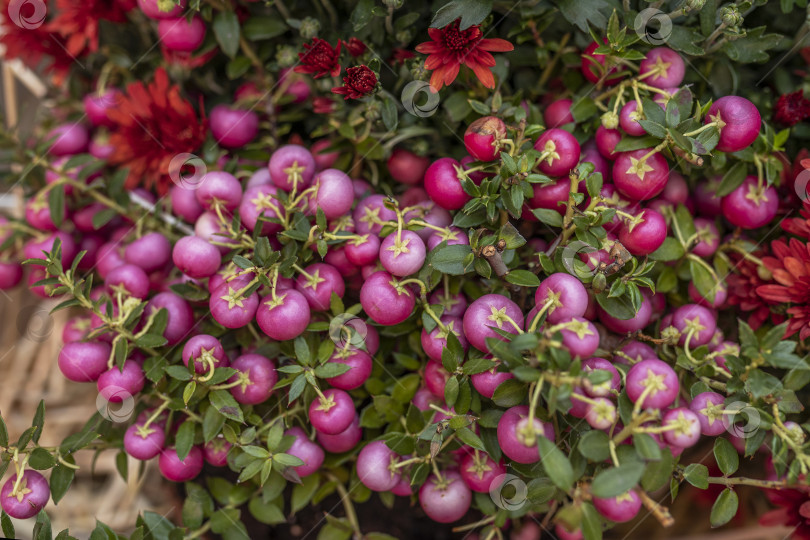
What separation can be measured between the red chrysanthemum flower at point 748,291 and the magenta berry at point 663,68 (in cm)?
26

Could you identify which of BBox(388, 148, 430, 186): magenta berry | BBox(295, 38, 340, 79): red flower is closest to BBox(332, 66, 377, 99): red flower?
BBox(295, 38, 340, 79): red flower

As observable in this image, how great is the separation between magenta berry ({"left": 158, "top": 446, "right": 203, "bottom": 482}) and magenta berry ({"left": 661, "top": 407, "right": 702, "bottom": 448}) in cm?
56

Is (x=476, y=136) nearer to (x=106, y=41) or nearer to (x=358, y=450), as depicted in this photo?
(x=358, y=450)

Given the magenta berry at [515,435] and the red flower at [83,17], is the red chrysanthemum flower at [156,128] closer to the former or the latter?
the red flower at [83,17]

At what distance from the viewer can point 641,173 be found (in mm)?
676

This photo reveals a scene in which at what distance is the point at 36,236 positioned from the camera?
95 centimetres

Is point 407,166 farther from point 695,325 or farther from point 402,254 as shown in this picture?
point 695,325

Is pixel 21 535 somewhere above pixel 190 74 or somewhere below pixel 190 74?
below

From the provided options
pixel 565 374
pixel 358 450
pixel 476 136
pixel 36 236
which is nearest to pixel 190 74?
pixel 36 236

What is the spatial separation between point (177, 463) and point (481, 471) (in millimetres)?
382

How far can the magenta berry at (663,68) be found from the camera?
72 centimetres

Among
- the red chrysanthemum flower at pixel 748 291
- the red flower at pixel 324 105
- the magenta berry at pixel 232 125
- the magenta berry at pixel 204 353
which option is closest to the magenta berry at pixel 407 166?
the red flower at pixel 324 105

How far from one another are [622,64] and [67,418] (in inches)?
46.4

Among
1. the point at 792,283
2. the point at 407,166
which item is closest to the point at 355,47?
the point at 407,166
